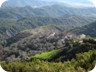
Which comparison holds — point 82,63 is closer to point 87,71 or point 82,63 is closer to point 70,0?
point 87,71

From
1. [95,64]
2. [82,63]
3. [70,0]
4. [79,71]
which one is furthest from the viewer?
[70,0]

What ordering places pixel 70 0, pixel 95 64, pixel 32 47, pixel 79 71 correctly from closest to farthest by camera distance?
pixel 95 64, pixel 79 71, pixel 70 0, pixel 32 47

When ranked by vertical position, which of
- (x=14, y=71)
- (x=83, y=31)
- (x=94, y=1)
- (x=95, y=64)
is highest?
(x=94, y=1)

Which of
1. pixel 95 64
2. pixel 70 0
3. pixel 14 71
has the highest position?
pixel 70 0

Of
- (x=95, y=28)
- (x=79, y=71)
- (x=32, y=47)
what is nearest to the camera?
(x=79, y=71)

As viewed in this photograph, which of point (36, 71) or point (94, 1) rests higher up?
point (94, 1)

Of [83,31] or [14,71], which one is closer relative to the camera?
[14,71]

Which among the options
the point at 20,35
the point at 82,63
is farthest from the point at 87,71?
the point at 20,35

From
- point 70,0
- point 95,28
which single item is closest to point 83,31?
point 95,28

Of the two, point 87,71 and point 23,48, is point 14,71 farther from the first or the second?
point 23,48

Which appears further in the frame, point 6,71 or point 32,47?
point 32,47
